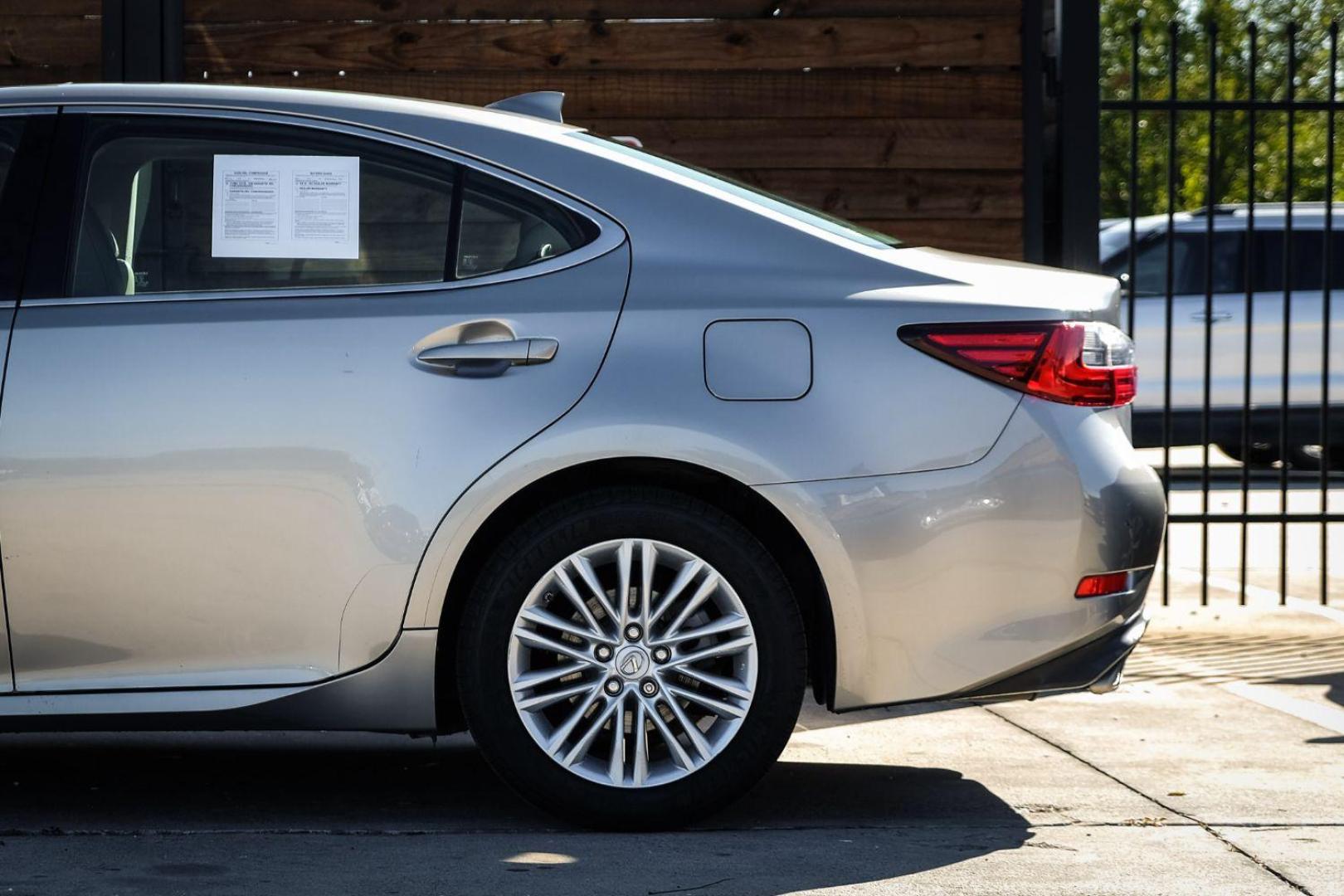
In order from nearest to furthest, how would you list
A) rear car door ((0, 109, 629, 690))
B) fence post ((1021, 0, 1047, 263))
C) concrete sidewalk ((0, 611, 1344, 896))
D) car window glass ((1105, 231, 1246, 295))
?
concrete sidewalk ((0, 611, 1344, 896)), rear car door ((0, 109, 629, 690)), fence post ((1021, 0, 1047, 263)), car window glass ((1105, 231, 1246, 295))

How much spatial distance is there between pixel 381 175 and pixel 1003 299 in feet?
4.65

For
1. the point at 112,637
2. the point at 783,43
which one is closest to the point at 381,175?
the point at 112,637

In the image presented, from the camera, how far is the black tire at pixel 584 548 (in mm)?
3842

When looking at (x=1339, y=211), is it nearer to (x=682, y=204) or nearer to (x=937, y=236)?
(x=937, y=236)

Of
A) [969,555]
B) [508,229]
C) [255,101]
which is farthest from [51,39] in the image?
[969,555]

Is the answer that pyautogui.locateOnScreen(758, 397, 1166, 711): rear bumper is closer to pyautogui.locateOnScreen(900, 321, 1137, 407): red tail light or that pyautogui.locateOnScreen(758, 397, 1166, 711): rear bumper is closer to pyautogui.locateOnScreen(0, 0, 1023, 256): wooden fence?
pyautogui.locateOnScreen(900, 321, 1137, 407): red tail light

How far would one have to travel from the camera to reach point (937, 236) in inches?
276

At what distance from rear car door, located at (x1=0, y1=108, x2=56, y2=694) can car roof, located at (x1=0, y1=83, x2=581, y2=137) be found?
39 mm

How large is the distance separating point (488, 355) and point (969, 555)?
3.67ft

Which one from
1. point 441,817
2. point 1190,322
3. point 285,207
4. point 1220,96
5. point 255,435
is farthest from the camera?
point 1220,96

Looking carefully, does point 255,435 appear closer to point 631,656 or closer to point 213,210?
point 213,210

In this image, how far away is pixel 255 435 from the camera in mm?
3773

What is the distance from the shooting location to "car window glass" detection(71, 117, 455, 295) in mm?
3922

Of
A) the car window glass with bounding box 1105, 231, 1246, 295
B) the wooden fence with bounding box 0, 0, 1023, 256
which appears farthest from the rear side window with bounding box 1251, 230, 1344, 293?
the wooden fence with bounding box 0, 0, 1023, 256
